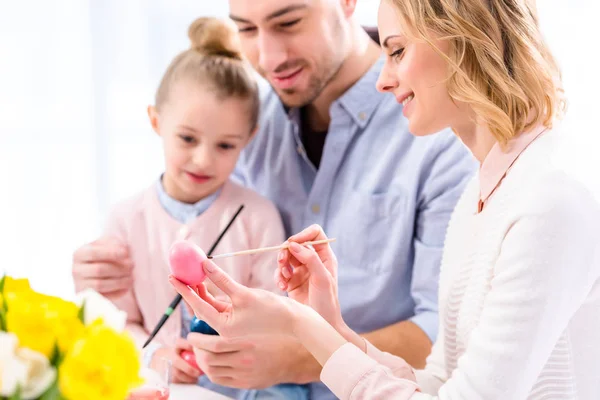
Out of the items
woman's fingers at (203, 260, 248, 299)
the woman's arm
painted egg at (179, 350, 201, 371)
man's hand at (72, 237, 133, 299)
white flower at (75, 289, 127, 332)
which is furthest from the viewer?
man's hand at (72, 237, 133, 299)

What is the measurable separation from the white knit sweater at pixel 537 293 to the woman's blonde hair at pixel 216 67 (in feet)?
2.80

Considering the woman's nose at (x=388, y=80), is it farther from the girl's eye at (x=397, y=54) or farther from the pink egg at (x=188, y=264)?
the pink egg at (x=188, y=264)

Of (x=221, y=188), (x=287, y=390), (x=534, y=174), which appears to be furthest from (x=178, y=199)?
(x=534, y=174)

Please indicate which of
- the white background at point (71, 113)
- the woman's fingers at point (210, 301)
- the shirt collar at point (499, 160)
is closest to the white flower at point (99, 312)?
the woman's fingers at point (210, 301)

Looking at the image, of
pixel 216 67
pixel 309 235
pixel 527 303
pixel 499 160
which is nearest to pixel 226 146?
pixel 216 67

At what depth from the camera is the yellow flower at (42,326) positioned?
68 centimetres

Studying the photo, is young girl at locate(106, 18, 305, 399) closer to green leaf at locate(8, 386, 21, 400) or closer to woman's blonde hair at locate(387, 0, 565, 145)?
woman's blonde hair at locate(387, 0, 565, 145)

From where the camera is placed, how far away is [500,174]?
4.10ft

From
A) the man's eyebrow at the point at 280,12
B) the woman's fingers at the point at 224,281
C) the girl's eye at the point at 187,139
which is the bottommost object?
the girl's eye at the point at 187,139

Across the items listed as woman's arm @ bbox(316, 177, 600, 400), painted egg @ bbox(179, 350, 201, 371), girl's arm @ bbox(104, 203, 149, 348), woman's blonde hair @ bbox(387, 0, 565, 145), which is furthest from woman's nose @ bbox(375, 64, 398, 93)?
girl's arm @ bbox(104, 203, 149, 348)

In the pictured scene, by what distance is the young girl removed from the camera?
1.81 meters

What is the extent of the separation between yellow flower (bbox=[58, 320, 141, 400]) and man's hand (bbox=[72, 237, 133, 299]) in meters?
1.09

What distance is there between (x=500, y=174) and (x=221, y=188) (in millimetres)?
881

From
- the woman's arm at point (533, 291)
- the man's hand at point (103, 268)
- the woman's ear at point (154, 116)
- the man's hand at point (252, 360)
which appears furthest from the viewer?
the woman's ear at point (154, 116)
